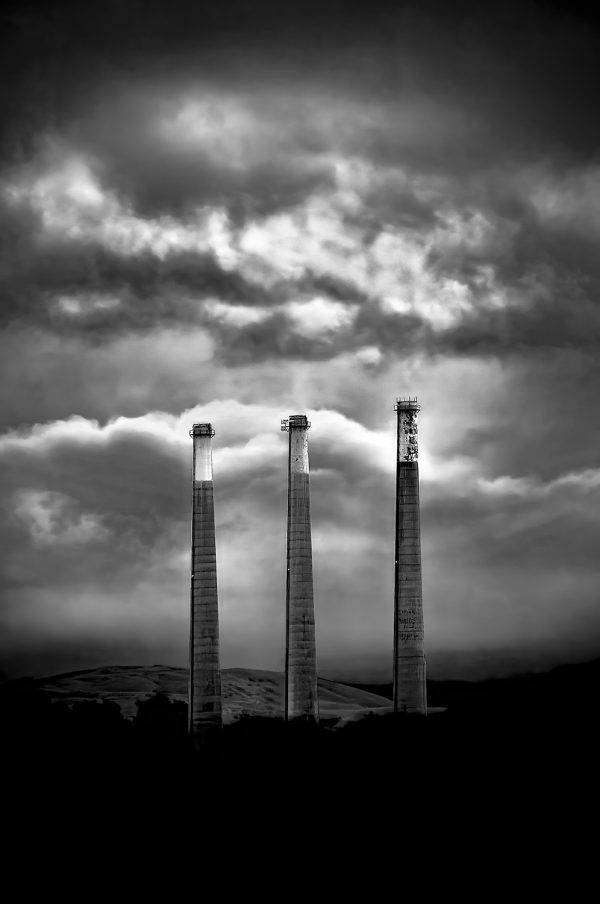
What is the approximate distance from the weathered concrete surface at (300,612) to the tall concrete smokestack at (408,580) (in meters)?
3.89

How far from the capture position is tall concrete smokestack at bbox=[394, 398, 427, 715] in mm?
43719

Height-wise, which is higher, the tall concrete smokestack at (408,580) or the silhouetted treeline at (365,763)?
the tall concrete smokestack at (408,580)

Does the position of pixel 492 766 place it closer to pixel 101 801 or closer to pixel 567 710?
pixel 567 710

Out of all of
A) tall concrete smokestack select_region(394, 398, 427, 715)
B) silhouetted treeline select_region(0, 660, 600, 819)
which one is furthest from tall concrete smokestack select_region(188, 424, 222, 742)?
tall concrete smokestack select_region(394, 398, 427, 715)

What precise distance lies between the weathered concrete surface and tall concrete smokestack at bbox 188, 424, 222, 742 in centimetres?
304

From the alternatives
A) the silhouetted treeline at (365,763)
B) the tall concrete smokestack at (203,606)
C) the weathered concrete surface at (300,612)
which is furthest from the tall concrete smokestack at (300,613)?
the tall concrete smokestack at (203,606)

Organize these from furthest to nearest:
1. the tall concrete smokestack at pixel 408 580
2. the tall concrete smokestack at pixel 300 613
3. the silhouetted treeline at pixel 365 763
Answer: the tall concrete smokestack at pixel 300 613
the tall concrete smokestack at pixel 408 580
the silhouetted treeline at pixel 365 763

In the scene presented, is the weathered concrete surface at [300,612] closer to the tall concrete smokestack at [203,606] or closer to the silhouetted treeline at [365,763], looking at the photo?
the silhouetted treeline at [365,763]

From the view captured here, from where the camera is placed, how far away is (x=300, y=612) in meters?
46.2

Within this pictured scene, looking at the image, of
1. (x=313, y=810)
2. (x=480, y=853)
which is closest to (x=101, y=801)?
(x=313, y=810)

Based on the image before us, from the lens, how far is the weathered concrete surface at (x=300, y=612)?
45.9 m

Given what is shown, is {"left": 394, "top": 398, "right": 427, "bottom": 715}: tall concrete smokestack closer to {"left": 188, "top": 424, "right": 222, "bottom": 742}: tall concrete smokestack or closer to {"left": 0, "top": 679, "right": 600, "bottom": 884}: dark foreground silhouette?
{"left": 0, "top": 679, "right": 600, "bottom": 884}: dark foreground silhouette

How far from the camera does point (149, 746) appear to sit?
52.3 meters

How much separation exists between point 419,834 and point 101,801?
12.7 m
